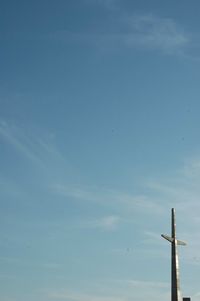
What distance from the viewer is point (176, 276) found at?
2586 inches

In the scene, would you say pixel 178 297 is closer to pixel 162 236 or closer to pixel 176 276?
pixel 176 276

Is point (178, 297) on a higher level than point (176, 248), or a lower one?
lower

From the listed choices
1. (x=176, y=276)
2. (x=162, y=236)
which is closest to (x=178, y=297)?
(x=176, y=276)

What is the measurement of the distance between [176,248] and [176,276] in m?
3.01

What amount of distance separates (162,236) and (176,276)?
4.09 m

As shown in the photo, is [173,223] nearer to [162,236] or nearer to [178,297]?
[162,236]

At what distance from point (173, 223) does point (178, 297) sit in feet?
24.0

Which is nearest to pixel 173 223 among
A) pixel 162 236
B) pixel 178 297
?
pixel 162 236

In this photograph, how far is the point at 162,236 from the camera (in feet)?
218

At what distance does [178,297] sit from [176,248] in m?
4.91

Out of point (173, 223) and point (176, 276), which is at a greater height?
point (173, 223)

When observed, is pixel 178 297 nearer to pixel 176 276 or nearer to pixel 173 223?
pixel 176 276

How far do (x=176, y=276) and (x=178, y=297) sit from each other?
6.60 feet

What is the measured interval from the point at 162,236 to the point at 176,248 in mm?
2275
